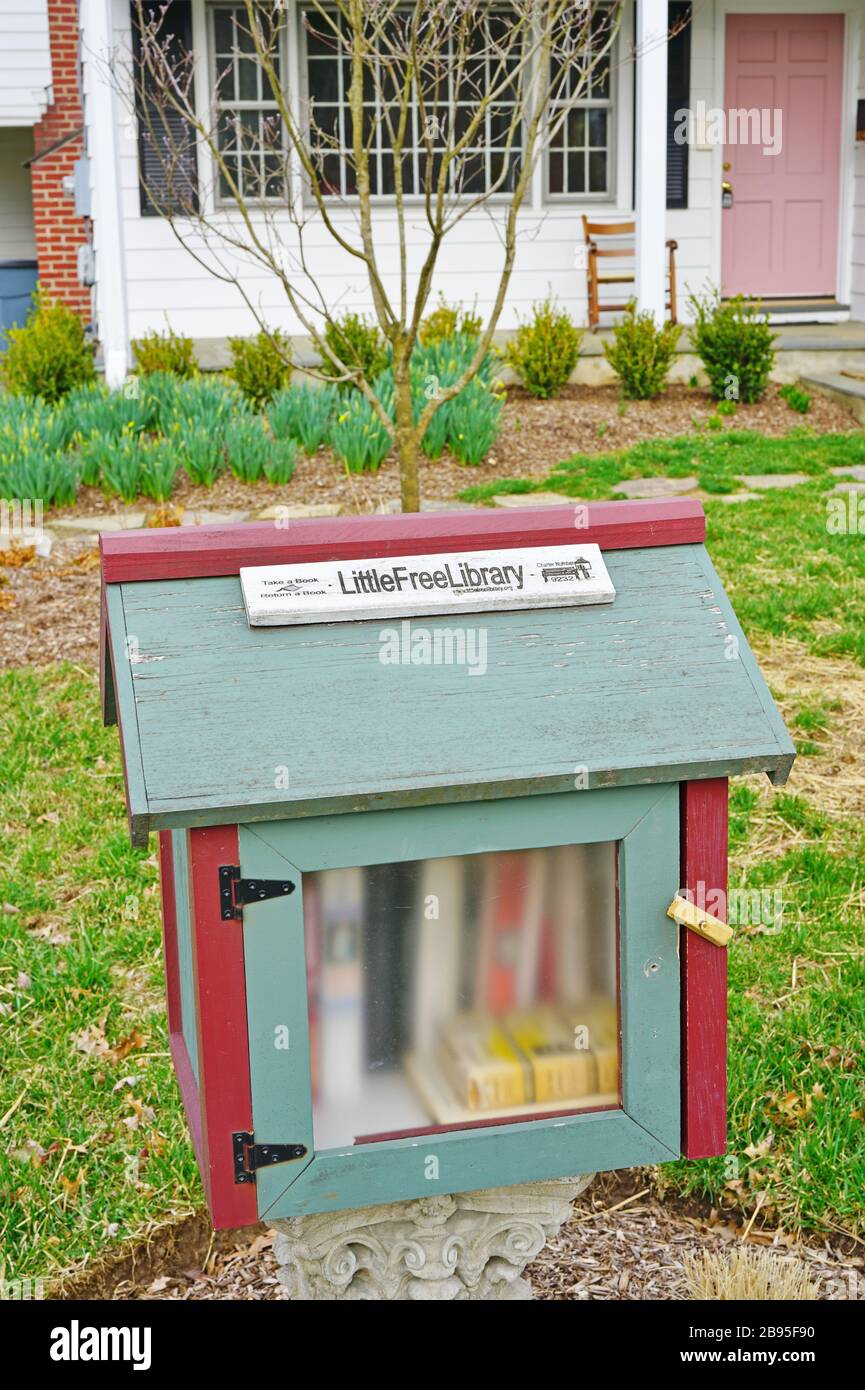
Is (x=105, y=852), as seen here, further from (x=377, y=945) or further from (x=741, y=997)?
(x=377, y=945)

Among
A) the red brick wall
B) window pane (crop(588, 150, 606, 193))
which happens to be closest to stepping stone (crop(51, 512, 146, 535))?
window pane (crop(588, 150, 606, 193))

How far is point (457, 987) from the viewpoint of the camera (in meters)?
1.92

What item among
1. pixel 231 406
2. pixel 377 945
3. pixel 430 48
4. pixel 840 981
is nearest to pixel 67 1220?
pixel 377 945

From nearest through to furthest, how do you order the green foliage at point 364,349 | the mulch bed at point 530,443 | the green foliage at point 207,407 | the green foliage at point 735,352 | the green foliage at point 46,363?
the mulch bed at point 530,443 → the green foliage at point 207,407 → the green foliage at point 364,349 → the green foliage at point 735,352 → the green foliage at point 46,363

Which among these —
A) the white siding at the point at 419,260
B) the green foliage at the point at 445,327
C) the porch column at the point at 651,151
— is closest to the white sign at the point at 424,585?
the green foliage at the point at 445,327

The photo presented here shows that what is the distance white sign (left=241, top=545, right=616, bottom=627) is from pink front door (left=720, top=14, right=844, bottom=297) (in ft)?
37.8

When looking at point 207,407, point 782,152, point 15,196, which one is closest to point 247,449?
point 207,407

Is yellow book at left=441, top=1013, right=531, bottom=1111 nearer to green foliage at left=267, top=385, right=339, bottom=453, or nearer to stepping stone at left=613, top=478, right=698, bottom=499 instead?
stepping stone at left=613, top=478, right=698, bottom=499

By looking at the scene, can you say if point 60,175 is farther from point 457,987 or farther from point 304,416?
point 457,987

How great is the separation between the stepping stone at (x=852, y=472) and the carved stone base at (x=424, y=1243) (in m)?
6.13

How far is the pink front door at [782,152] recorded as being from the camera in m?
12.3

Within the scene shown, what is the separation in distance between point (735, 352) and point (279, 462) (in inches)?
130

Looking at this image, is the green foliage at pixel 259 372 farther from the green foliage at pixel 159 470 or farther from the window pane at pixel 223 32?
the window pane at pixel 223 32

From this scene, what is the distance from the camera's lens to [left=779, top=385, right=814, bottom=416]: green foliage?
962 centimetres
